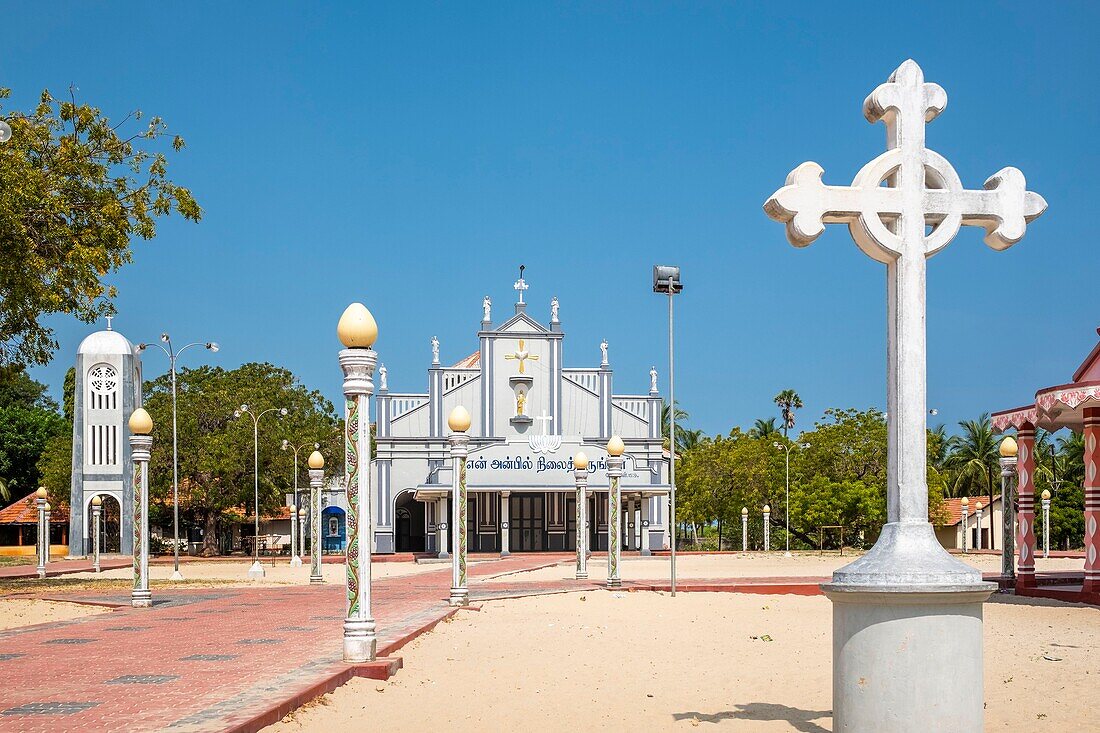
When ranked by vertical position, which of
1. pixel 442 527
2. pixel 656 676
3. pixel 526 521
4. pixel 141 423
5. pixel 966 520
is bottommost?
pixel 966 520

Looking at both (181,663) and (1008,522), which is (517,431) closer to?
(1008,522)

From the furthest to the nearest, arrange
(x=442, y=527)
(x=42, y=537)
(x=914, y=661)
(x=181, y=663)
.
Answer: (x=442, y=527)
(x=42, y=537)
(x=181, y=663)
(x=914, y=661)

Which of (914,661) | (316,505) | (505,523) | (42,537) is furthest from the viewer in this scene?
(505,523)

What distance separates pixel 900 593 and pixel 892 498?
0.67 meters

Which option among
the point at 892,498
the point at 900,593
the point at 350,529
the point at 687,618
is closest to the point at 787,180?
the point at 892,498

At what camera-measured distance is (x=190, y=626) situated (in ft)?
49.0

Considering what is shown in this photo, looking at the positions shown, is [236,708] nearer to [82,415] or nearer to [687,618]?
[687,618]

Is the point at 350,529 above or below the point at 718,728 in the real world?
above

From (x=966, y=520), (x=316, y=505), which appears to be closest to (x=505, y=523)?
(x=316, y=505)

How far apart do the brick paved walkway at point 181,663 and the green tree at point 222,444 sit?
33993mm

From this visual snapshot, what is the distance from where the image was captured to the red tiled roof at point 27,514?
56844 mm

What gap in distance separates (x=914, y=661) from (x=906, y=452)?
1.09 m

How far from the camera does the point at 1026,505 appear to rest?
22.2 m

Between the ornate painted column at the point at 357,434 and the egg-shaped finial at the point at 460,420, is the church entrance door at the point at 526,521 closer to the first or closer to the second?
the egg-shaped finial at the point at 460,420
